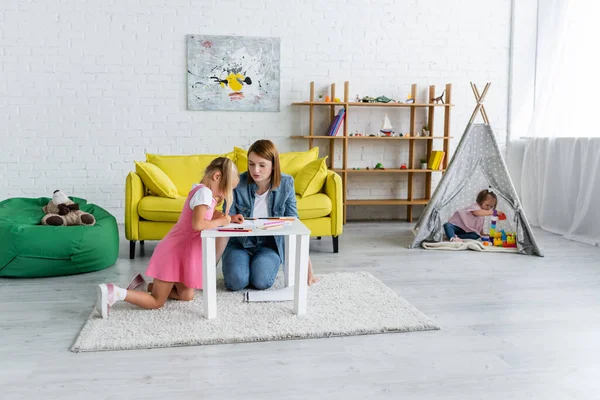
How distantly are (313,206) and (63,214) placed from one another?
171 cm

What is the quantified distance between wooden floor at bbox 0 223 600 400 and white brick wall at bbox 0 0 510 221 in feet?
7.64

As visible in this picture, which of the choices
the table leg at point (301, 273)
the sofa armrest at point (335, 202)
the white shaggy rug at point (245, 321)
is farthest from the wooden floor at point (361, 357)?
the sofa armrest at point (335, 202)

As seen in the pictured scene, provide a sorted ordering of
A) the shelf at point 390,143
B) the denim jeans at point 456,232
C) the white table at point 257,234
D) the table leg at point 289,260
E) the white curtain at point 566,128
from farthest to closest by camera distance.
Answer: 1. the shelf at point 390,143
2. the white curtain at point 566,128
3. the denim jeans at point 456,232
4. the table leg at point 289,260
5. the white table at point 257,234

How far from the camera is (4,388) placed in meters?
1.88

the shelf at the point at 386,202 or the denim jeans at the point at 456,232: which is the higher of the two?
the shelf at the point at 386,202

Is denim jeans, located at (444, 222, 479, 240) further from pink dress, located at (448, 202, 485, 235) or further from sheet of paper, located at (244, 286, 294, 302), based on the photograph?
sheet of paper, located at (244, 286, 294, 302)

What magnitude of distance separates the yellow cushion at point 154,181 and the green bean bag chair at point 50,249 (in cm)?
52

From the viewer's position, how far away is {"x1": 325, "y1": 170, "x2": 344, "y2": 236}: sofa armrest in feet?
13.5

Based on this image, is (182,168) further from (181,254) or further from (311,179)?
(181,254)

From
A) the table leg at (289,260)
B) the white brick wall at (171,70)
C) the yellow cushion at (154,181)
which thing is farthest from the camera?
the white brick wall at (171,70)

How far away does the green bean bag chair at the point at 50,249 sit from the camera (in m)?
3.30


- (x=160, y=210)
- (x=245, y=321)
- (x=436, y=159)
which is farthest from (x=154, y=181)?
(x=436, y=159)

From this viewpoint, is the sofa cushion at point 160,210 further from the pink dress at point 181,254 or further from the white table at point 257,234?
the white table at point 257,234

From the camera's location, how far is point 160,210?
389 centimetres
